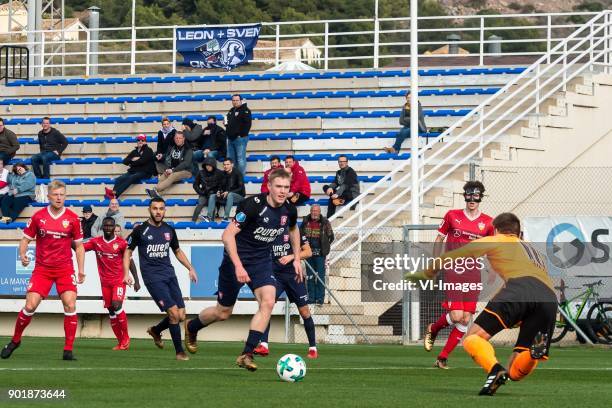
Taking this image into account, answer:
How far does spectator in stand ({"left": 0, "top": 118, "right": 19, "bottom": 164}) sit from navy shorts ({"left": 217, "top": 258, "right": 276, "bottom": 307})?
50.7 feet

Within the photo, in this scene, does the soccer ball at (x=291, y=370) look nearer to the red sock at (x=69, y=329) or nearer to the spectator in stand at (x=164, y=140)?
the red sock at (x=69, y=329)

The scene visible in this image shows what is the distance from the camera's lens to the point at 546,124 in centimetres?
2662

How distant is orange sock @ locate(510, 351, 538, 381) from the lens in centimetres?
1079

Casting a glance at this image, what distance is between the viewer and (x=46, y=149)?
29219mm

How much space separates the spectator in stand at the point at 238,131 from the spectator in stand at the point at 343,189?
2.86 m

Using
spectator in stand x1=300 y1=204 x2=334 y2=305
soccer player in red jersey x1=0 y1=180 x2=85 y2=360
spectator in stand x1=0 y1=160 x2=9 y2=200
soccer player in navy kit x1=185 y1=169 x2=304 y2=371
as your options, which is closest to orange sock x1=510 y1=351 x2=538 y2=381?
soccer player in navy kit x1=185 y1=169 x2=304 y2=371

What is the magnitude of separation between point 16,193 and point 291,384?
16.8 m

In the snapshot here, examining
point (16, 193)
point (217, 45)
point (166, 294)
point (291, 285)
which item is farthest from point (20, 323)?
point (217, 45)

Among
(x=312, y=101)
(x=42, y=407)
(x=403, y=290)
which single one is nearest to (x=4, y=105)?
(x=312, y=101)

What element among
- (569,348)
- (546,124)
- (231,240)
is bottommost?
(569,348)

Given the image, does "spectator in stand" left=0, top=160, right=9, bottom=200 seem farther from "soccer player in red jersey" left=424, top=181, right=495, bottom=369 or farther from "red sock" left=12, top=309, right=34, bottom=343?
"soccer player in red jersey" left=424, top=181, right=495, bottom=369

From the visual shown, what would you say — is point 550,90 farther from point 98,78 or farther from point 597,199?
point 98,78

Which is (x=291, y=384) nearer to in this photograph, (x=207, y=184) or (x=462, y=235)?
(x=462, y=235)

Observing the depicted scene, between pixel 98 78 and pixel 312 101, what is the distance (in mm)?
6815
